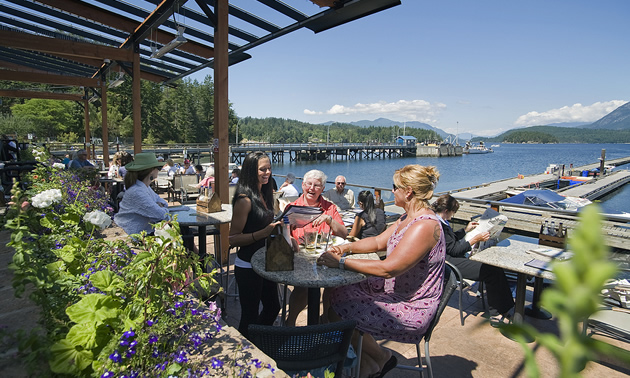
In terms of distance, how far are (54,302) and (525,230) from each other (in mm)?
9935

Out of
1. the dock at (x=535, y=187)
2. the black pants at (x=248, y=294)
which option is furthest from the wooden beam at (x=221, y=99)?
the dock at (x=535, y=187)

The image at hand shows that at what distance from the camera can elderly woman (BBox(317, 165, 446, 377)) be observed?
2.21m

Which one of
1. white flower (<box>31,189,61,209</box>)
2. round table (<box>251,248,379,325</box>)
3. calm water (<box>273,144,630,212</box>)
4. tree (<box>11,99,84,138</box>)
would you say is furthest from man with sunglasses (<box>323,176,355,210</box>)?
tree (<box>11,99,84,138</box>)

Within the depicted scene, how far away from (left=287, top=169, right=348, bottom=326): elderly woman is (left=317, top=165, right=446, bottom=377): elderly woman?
0.46m

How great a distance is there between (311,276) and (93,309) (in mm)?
1233

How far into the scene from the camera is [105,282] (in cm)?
131

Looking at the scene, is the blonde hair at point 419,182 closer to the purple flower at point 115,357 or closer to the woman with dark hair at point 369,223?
the woman with dark hair at point 369,223

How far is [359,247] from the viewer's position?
273 cm

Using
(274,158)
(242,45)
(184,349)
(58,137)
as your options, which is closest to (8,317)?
(184,349)

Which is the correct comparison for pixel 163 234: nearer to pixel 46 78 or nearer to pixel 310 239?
pixel 310 239

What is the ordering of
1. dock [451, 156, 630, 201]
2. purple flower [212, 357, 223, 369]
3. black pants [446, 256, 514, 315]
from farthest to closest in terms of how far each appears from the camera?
dock [451, 156, 630, 201], black pants [446, 256, 514, 315], purple flower [212, 357, 223, 369]

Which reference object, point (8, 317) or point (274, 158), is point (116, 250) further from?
point (274, 158)

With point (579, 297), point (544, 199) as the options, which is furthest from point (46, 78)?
point (544, 199)

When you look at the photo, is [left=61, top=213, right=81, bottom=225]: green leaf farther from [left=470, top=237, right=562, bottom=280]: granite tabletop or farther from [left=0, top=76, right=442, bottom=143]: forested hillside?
[left=0, top=76, right=442, bottom=143]: forested hillside
